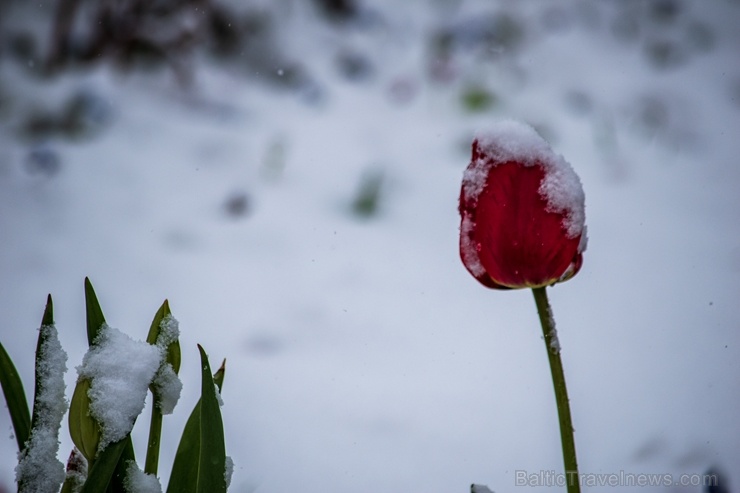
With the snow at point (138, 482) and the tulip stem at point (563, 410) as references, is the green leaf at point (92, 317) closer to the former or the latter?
the snow at point (138, 482)

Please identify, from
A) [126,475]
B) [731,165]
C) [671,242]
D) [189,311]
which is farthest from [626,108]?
[126,475]

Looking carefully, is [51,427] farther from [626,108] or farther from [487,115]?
[626,108]

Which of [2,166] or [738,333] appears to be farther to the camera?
[2,166]

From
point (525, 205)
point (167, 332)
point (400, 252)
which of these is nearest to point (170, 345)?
point (167, 332)

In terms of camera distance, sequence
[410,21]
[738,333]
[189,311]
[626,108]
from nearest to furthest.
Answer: [738,333]
[189,311]
[626,108]
[410,21]

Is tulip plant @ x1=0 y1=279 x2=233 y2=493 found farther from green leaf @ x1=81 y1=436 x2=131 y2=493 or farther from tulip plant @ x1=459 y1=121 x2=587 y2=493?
tulip plant @ x1=459 y1=121 x2=587 y2=493

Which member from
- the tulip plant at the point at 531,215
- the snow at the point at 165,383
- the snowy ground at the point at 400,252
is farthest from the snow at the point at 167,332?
the snowy ground at the point at 400,252

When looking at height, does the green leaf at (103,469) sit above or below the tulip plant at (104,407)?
below

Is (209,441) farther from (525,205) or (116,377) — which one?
(525,205)
